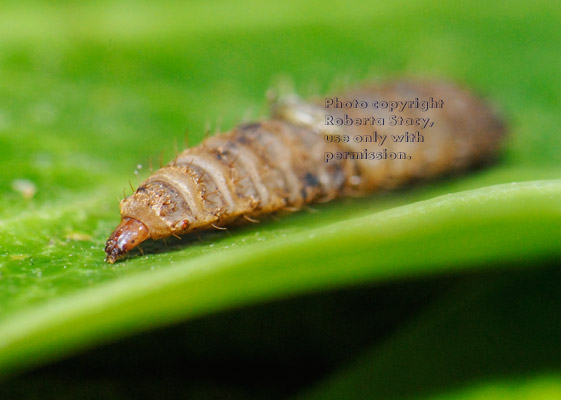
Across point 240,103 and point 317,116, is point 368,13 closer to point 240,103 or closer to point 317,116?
point 240,103

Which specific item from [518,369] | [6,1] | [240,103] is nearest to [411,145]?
[240,103]

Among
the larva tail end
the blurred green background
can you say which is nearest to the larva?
the larva tail end

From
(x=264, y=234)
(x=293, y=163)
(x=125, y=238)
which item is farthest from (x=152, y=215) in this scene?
(x=293, y=163)

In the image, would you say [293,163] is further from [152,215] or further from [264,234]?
[152,215]

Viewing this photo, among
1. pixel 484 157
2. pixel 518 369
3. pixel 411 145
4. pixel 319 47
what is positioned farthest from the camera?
pixel 319 47

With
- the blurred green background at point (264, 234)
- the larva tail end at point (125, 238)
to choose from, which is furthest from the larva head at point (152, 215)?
the blurred green background at point (264, 234)
